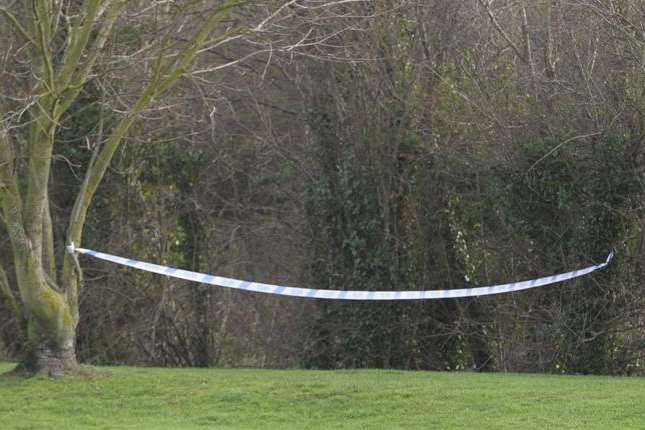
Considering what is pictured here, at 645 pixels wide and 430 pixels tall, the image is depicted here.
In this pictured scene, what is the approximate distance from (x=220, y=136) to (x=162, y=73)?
599 centimetres

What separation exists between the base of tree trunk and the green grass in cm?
20

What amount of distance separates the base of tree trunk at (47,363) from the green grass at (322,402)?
200 millimetres

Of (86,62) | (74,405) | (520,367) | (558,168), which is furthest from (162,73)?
(520,367)

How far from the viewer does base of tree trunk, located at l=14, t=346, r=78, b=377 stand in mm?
12914

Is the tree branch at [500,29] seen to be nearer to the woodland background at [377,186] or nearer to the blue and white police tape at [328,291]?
the woodland background at [377,186]

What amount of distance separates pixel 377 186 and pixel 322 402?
5.70 metres

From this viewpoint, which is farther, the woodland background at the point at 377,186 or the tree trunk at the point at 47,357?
the woodland background at the point at 377,186

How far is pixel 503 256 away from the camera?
15391 millimetres

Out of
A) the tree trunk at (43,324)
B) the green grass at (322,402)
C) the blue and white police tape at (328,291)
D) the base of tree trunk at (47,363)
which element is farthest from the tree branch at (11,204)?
the green grass at (322,402)

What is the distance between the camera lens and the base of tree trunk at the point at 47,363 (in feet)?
42.4

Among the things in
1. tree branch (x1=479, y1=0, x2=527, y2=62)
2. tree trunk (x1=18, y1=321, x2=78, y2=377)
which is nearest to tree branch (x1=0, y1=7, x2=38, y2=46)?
tree trunk (x1=18, y1=321, x2=78, y2=377)

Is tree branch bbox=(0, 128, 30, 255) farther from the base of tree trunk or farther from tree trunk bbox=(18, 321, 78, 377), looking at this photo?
the base of tree trunk

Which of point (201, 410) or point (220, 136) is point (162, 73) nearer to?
point (201, 410)

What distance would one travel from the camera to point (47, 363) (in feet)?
42.5
